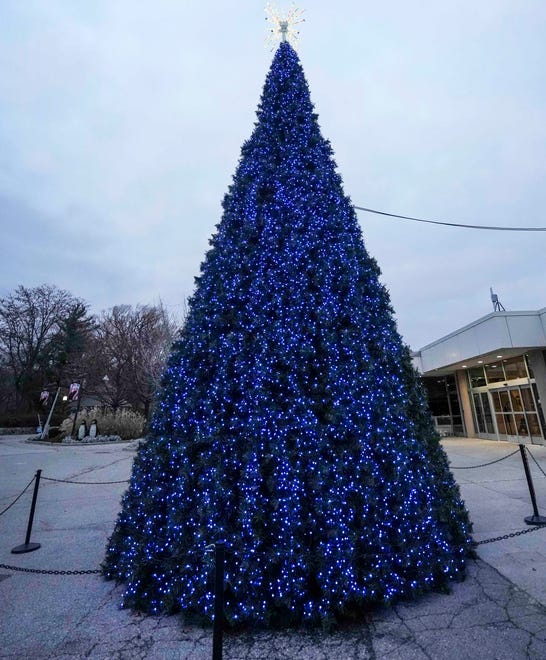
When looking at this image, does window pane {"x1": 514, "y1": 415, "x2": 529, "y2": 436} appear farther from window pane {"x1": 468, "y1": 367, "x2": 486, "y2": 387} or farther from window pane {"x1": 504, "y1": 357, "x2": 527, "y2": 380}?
window pane {"x1": 468, "y1": 367, "x2": 486, "y2": 387}

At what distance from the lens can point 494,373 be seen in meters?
16.5

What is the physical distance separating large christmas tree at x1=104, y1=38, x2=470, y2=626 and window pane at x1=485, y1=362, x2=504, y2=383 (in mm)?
14427

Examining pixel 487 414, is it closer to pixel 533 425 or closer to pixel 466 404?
pixel 466 404

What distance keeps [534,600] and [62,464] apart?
14.0 m

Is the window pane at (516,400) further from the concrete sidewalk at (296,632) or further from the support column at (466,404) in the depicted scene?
the concrete sidewalk at (296,632)

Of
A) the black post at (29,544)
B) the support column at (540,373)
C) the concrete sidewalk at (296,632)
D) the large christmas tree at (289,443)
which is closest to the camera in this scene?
the concrete sidewalk at (296,632)

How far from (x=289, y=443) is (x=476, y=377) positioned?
59.0ft

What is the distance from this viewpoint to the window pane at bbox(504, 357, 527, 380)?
571 inches

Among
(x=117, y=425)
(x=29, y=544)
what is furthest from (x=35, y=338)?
(x=29, y=544)

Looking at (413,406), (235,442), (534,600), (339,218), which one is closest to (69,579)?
(235,442)

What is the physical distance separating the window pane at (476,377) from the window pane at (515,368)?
6.33ft

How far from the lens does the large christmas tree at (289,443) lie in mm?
2922

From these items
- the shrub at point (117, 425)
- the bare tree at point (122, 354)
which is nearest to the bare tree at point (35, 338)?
the bare tree at point (122, 354)

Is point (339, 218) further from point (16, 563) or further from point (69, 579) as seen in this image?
point (16, 563)
